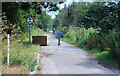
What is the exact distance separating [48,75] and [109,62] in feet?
13.6

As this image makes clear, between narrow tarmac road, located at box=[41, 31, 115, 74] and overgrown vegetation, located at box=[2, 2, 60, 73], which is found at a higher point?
overgrown vegetation, located at box=[2, 2, 60, 73]

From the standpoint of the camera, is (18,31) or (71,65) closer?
(71,65)

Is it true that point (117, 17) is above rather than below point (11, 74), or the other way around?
above

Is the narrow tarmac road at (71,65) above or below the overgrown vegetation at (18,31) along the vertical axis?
below

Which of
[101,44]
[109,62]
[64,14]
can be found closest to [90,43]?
[101,44]

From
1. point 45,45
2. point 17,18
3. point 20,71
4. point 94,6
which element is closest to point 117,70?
point 20,71

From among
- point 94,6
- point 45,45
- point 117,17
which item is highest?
point 94,6

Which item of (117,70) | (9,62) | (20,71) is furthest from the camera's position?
(117,70)

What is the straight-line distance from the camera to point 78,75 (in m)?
6.73

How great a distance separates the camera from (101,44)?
12445 millimetres

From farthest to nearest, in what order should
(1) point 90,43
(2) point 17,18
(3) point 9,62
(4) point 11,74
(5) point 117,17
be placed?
(2) point 17,18
(1) point 90,43
(5) point 117,17
(3) point 9,62
(4) point 11,74

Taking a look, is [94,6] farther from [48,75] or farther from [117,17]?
[48,75]

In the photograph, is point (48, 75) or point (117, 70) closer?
point (48, 75)

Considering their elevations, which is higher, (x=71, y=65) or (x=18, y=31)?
(x=18, y=31)
